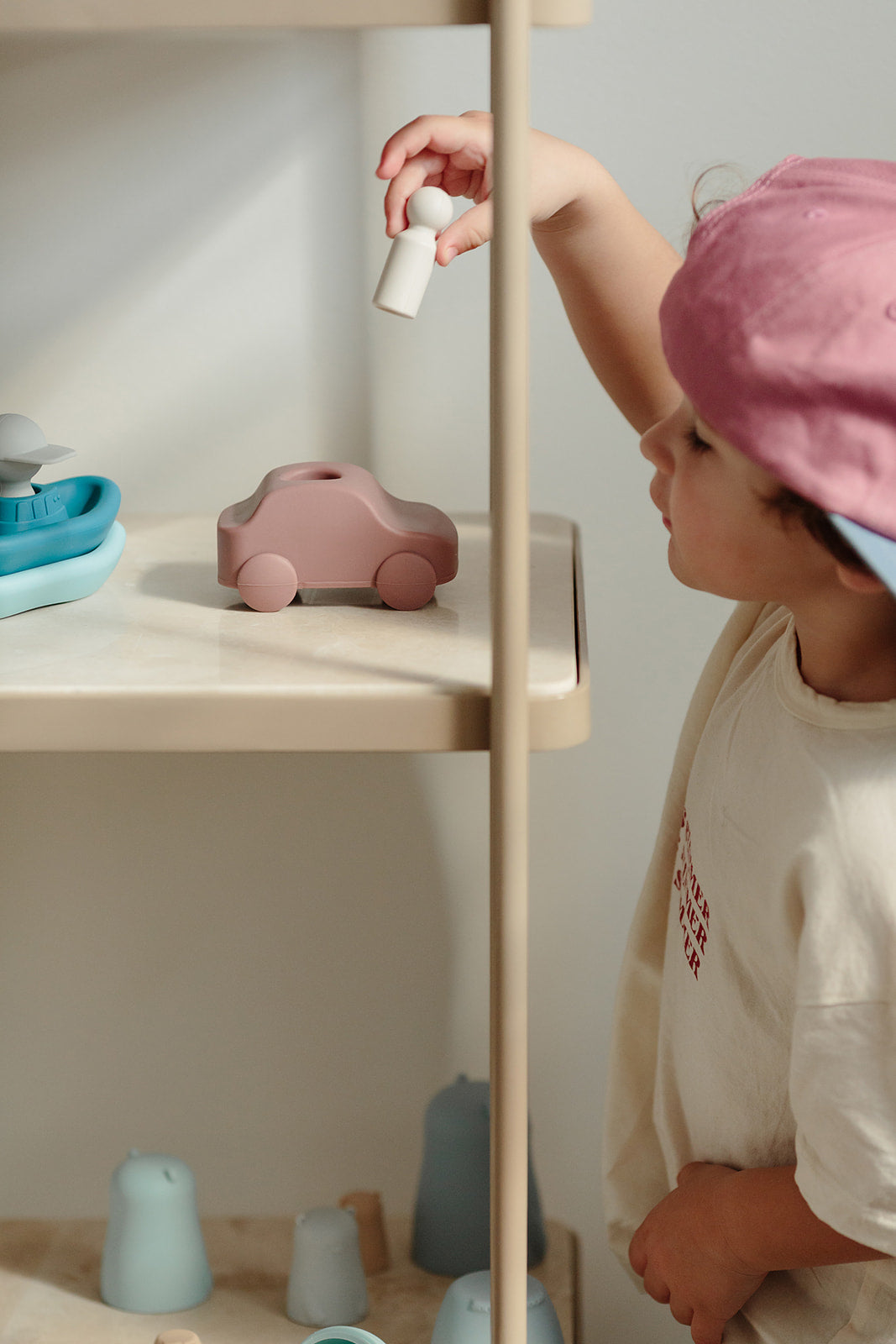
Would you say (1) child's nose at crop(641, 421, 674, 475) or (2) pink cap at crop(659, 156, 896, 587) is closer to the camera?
(2) pink cap at crop(659, 156, 896, 587)

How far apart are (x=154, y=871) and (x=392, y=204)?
22.5 inches

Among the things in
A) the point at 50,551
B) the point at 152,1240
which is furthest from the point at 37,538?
the point at 152,1240

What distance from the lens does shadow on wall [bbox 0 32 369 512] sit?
0.85 meters

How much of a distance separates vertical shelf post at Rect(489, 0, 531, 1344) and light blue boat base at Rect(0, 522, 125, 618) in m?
0.26

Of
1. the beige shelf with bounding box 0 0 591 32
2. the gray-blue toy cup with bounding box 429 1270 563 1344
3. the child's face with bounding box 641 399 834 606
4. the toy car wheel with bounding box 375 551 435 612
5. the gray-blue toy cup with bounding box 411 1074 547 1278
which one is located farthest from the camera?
the gray-blue toy cup with bounding box 411 1074 547 1278

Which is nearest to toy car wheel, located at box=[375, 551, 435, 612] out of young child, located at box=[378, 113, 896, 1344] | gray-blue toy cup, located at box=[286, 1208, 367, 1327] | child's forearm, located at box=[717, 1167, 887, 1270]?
young child, located at box=[378, 113, 896, 1344]

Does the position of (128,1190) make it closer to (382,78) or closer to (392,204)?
(392,204)

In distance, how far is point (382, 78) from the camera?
2.77ft

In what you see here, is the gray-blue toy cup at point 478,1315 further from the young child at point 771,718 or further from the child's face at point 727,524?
the child's face at point 727,524

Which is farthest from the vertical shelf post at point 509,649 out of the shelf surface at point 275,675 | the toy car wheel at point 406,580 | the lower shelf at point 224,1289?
the lower shelf at point 224,1289

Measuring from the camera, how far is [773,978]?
2.07ft

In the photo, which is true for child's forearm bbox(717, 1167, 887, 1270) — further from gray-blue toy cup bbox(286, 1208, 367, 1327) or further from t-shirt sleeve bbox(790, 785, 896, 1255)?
gray-blue toy cup bbox(286, 1208, 367, 1327)

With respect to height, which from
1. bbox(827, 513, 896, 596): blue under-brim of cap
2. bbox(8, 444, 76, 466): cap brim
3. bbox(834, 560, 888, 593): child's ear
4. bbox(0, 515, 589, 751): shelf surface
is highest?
bbox(8, 444, 76, 466): cap brim

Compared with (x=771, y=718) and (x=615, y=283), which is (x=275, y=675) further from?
(x=615, y=283)
